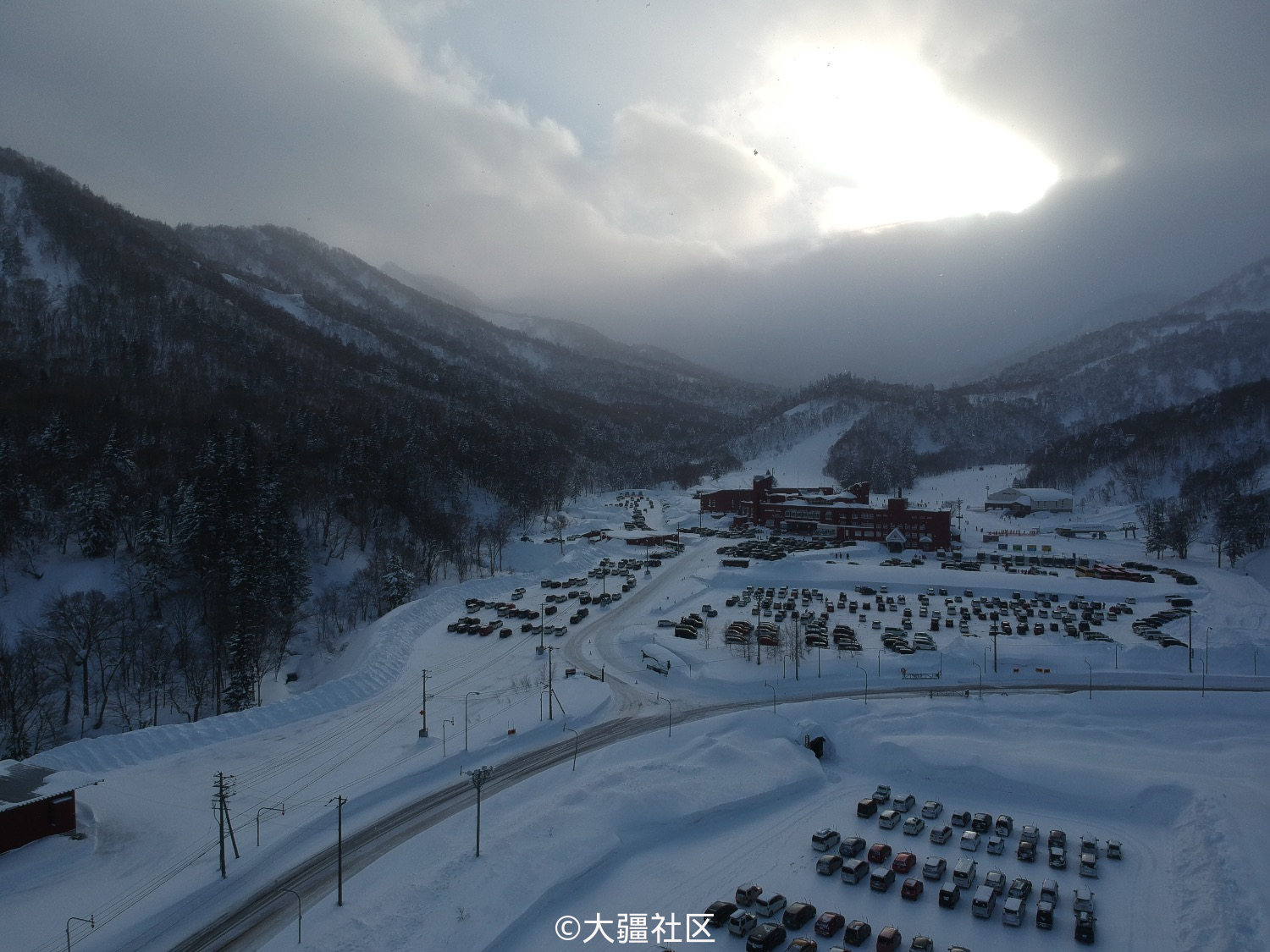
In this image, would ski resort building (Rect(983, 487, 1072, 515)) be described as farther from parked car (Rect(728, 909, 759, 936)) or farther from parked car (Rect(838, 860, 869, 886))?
parked car (Rect(728, 909, 759, 936))

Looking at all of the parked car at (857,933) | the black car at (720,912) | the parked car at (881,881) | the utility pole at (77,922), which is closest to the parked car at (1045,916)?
the parked car at (881,881)

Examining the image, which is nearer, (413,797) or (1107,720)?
(413,797)

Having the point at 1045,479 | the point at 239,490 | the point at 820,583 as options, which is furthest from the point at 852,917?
the point at 1045,479

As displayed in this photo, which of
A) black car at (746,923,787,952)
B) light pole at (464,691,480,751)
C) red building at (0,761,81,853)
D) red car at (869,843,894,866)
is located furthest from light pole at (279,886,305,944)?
red car at (869,843,894,866)

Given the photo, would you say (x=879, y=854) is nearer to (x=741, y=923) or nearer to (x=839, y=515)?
(x=741, y=923)

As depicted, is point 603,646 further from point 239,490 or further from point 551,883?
point 239,490

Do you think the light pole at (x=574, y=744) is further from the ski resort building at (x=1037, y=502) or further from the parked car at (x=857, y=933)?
the ski resort building at (x=1037, y=502)

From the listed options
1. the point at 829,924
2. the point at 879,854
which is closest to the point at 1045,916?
the point at 879,854
